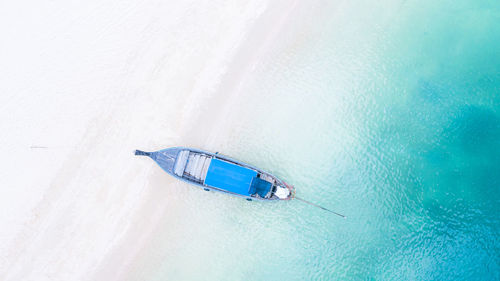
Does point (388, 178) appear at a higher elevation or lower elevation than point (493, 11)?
lower

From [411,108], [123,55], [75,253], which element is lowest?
[75,253]

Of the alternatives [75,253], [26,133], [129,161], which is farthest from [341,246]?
[26,133]

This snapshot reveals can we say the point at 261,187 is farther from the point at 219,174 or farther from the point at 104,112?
the point at 104,112

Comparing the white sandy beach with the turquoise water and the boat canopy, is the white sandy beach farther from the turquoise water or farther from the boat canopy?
the boat canopy

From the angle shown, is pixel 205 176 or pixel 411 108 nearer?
pixel 205 176

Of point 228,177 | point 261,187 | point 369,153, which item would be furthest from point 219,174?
point 369,153

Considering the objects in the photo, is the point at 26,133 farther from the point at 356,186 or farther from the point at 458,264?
the point at 458,264

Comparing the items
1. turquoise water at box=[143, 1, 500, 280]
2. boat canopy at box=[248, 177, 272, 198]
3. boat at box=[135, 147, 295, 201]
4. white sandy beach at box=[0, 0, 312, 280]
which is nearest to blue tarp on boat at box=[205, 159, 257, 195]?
boat at box=[135, 147, 295, 201]

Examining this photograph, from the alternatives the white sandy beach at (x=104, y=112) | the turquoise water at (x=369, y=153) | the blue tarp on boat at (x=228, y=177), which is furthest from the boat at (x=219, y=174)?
the turquoise water at (x=369, y=153)
